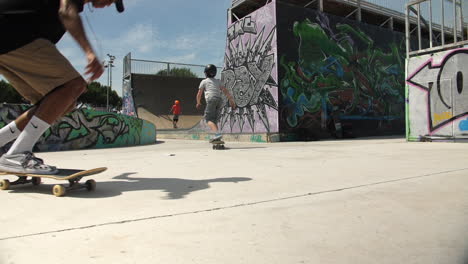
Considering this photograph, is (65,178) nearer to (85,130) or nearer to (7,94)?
(85,130)

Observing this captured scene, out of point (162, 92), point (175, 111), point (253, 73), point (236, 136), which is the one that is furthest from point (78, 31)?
point (162, 92)

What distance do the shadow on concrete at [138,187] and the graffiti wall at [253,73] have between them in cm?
855

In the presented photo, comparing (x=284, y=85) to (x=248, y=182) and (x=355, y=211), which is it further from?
(x=355, y=211)

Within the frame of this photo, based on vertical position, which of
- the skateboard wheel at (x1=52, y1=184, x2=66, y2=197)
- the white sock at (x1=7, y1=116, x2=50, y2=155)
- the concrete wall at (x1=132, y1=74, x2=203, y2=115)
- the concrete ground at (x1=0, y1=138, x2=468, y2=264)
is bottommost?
the concrete ground at (x1=0, y1=138, x2=468, y2=264)

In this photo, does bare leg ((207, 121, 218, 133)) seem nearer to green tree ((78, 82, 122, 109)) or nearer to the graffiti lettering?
the graffiti lettering

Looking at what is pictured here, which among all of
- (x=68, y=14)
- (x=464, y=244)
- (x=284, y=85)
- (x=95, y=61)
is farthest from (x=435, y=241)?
(x=284, y=85)

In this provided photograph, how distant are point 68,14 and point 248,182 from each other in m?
1.93

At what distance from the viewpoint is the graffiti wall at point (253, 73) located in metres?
11.7

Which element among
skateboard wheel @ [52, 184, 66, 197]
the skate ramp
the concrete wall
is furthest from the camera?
the concrete wall

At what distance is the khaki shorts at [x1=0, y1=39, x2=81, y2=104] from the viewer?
2.38m

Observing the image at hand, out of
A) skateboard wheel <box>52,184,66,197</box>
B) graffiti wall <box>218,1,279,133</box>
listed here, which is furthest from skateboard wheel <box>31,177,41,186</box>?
graffiti wall <box>218,1,279,133</box>

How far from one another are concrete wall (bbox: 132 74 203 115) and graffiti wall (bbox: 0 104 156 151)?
40.1ft

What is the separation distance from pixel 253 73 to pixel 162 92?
12.9 m

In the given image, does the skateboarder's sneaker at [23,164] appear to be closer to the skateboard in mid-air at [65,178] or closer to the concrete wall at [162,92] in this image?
the skateboard in mid-air at [65,178]
